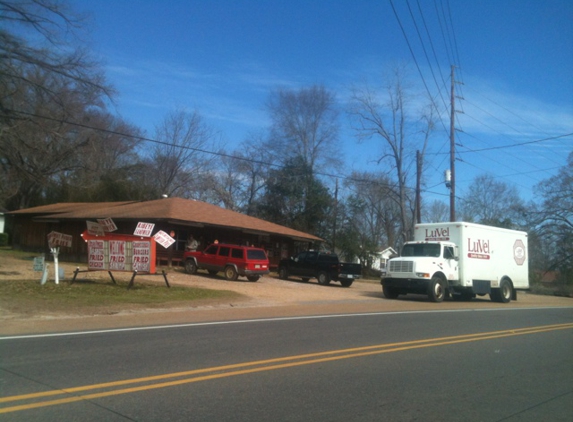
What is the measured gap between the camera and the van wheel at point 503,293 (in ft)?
84.5

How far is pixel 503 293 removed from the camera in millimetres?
25953

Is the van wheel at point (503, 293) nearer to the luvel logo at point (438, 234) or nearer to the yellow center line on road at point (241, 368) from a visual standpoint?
the luvel logo at point (438, 234)

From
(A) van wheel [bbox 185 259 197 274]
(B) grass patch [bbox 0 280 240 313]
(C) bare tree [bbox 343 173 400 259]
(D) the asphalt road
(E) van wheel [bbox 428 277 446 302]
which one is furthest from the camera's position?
(C) bare tree [bbox 343 173 400 259]

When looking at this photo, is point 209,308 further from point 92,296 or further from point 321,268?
point 321,268

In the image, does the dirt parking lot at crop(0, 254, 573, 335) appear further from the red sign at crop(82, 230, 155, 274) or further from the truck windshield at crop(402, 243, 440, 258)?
the red sign at crop(82, 230, 155, 274)

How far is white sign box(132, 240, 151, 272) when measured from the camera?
68.3ft

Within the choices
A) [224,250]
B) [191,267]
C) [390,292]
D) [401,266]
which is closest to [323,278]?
[224,250]

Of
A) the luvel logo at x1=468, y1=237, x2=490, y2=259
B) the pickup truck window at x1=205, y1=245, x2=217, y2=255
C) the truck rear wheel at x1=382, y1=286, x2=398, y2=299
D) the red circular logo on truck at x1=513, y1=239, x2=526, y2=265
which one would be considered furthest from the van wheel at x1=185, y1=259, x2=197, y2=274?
the red circular logo on truck at x1=513, y1=239, x2=526, y2=265

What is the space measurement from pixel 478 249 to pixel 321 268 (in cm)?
1028

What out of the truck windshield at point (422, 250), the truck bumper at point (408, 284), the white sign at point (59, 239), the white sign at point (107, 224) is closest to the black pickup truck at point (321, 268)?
the truck bumper at point (408, 284)

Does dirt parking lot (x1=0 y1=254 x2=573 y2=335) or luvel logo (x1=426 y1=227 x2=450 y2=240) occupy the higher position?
luvel logo (x1=426 y1=227 x2=450 y2=240)

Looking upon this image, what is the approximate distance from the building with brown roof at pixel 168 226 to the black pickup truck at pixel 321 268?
346 cm

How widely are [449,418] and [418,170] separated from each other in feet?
101

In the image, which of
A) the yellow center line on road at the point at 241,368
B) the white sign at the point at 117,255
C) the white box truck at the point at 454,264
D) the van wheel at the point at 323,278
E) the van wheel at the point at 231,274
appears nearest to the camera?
the yellow center line on road at the point at 241,368
